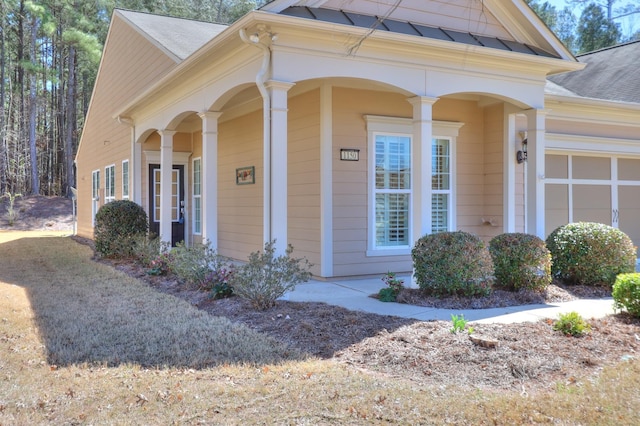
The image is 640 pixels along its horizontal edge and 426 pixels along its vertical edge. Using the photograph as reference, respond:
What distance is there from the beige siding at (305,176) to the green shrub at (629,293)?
408cm

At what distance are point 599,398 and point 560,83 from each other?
1312cm

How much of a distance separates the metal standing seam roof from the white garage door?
2.75 metres

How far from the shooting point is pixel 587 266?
7.31 m

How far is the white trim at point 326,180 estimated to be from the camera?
319 inches

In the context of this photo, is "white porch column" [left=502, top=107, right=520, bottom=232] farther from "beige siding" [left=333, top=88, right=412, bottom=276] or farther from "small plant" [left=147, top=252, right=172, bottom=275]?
"small plant" [left=147, top=252, right=172, bottom=275]

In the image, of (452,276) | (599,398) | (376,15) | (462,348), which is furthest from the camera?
(376,15)

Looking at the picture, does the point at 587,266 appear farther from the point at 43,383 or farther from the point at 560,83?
the point at 560,83

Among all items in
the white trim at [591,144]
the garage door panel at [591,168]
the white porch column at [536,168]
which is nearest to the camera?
the white porch column at [536,168]

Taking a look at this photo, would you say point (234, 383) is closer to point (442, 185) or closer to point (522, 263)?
point (522, 263)

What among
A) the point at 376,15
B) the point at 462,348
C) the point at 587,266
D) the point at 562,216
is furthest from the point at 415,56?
the point at 562,216

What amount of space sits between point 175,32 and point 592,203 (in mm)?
10404

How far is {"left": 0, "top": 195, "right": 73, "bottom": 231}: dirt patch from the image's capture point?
2469cm

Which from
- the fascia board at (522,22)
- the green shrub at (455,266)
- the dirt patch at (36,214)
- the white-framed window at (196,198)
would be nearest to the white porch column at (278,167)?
the green shrub at (455,266)

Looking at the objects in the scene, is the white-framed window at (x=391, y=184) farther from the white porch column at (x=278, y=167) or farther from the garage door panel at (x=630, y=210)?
the garage door panel at (x=630, y=210)
